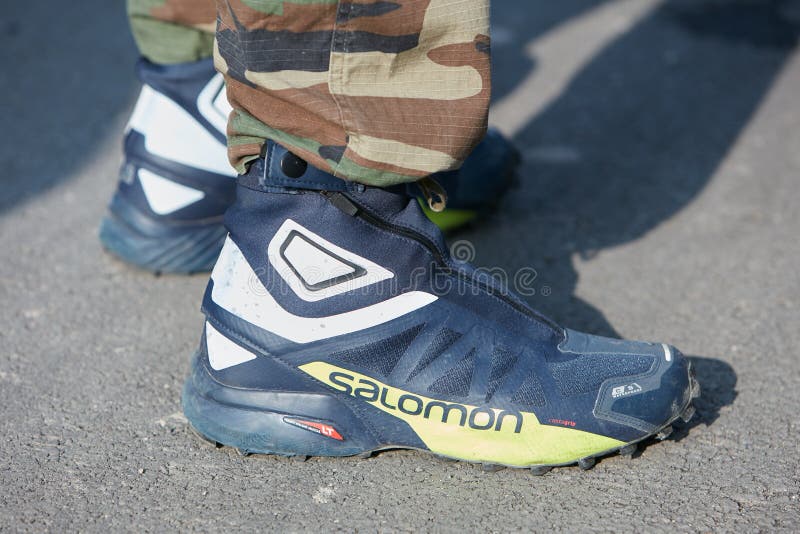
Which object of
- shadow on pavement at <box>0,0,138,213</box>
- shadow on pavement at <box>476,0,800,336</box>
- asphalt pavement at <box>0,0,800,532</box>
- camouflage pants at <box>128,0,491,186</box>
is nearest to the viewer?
camouflage pants at <box>128,0,491,186</box>

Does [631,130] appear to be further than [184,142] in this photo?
Yes

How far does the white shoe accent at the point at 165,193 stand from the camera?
1533mm

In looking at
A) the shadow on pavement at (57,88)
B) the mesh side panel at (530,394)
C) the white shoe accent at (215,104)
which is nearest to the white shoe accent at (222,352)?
the mesh side panel at (530,394)

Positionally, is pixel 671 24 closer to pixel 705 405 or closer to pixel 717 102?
pixel 717 102

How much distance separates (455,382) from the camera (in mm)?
1108

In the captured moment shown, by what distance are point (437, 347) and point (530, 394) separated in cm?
14

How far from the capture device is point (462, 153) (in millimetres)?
1067

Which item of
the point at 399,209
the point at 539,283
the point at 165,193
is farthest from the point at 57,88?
the point at 399,209

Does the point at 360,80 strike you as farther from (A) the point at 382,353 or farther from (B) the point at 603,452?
(B) the point at 603,452

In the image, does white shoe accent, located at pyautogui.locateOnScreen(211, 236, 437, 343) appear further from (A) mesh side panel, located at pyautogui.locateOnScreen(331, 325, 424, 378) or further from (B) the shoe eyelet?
(B) the shoe eyelet

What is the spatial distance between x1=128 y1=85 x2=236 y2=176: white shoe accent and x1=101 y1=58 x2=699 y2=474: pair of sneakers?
0.42m

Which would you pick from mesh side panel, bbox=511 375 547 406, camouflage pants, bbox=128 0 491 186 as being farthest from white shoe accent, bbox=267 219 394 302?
mesh side panel, bbox=511 375 547 406

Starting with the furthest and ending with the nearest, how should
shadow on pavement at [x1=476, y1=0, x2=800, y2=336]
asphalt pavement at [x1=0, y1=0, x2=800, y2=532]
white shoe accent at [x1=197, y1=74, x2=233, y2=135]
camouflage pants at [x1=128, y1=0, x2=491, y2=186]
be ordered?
shadow on pavement at [x1=476, y1=0, x2=800, y2=336], white shoe accent at [x1=197, y1=74, x2=233, y2=135], asphalt pavement at [x1=0, y1=0, x2=800, y2=532], camouflage pants at [x1=128, y1=0, x2=491, y2=186]

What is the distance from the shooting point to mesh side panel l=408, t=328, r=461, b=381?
3.65 ft
